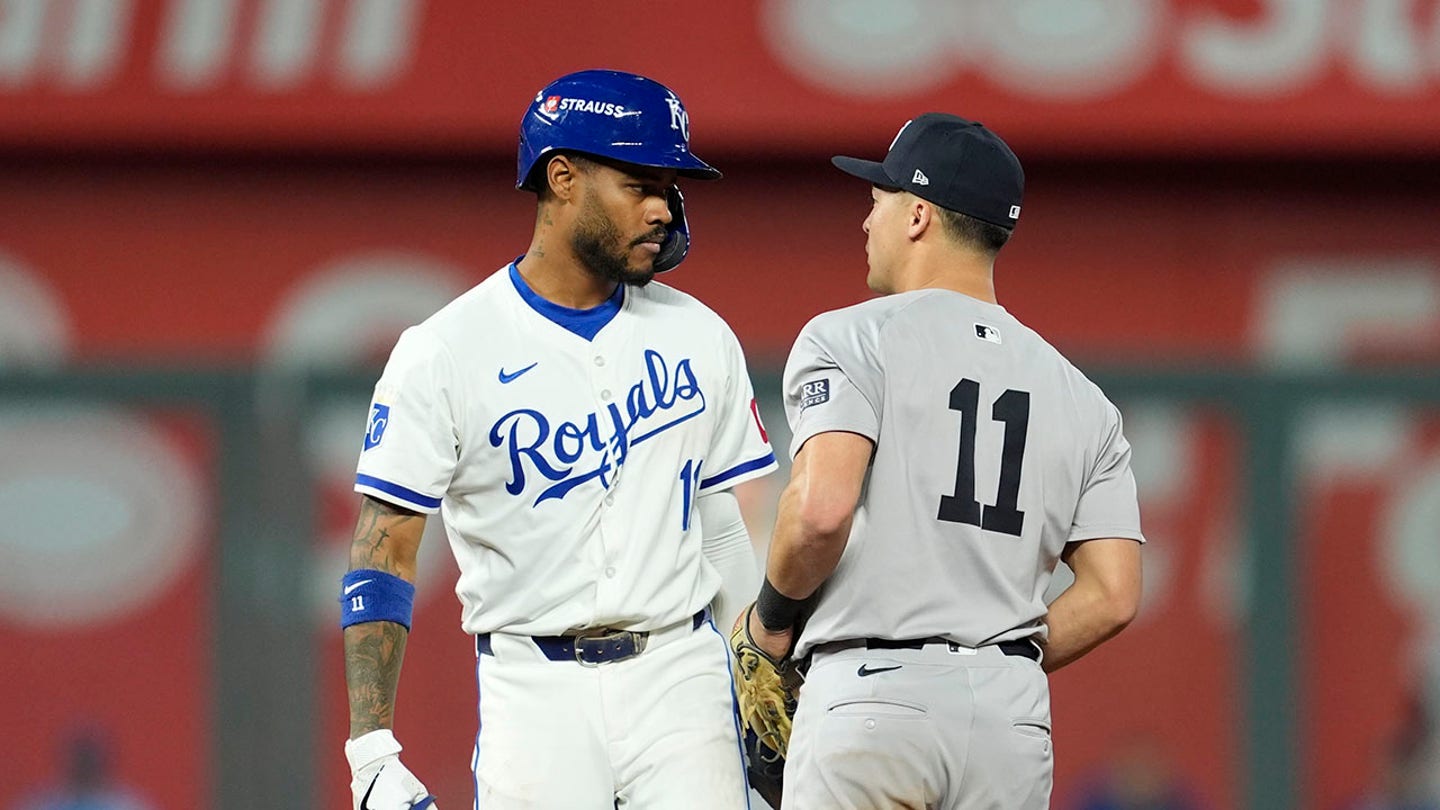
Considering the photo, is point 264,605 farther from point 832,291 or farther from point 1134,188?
point 1134,188

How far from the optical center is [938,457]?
263 cm

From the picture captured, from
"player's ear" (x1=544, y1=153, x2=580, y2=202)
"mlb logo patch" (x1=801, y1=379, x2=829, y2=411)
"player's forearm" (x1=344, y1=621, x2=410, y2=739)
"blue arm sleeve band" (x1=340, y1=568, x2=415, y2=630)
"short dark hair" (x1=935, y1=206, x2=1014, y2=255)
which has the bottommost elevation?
"player's forearm" (x1=344, y1=621, x2=410, y2=739)

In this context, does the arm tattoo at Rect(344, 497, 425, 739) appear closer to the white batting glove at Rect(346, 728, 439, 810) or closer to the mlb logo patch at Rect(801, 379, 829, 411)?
the white batting glove at Rect(346, 728, 439, 810)

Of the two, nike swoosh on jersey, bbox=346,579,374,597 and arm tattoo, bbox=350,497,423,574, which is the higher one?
arm tattoo, bbox=350,497,423,574

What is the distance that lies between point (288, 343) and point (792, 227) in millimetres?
1735

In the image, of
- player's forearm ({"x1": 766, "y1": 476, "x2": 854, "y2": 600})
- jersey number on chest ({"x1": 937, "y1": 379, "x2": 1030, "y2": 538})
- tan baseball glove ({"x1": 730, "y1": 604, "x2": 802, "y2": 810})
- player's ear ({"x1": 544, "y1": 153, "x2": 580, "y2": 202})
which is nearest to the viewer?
player's forearm ({"x1": 766, "y1": 476, "x2": 854, "y2": 600})

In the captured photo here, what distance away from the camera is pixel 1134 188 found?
6410 millimetres

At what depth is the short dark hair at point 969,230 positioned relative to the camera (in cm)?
278

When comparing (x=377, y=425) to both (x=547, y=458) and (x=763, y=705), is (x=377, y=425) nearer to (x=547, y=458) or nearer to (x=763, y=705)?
(x=547, y=458)

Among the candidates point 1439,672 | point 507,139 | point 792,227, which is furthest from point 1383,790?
point 507,139

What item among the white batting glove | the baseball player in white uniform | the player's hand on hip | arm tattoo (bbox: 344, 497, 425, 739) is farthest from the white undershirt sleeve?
the white batting glove

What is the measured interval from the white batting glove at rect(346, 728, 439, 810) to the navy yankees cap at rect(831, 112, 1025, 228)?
3.64 feet

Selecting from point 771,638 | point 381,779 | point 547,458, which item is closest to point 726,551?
point 771,638

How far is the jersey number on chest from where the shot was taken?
2639 millimetres
